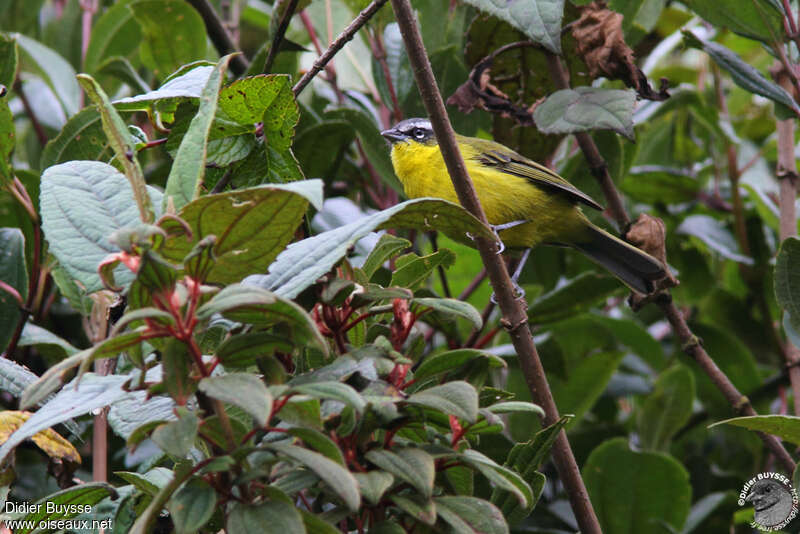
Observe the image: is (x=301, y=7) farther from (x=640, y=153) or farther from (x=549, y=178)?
(x=640, y=153)

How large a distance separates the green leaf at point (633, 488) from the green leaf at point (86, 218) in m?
1.87

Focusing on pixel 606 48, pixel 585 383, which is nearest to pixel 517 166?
pixel 585 383

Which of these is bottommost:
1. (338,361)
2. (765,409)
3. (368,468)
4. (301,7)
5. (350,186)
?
(765,409)

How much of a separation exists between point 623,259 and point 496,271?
1.34 m

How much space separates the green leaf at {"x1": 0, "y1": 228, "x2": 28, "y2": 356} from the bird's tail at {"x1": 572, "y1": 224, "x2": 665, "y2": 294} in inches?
71.0

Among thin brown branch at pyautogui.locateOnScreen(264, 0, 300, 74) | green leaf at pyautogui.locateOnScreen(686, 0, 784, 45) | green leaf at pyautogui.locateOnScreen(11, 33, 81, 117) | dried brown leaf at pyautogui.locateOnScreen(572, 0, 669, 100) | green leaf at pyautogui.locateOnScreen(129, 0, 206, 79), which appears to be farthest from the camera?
green leaf at pyautogui.locateOnScreen(11, 33, 81, 117)

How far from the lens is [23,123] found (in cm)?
441

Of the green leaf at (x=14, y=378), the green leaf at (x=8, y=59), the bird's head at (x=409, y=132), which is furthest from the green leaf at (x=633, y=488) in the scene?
the green leaf at (x=8, y=59)

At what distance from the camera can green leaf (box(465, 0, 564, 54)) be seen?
2.49 m

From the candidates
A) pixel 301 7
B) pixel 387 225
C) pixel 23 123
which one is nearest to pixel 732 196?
pixel 301 7

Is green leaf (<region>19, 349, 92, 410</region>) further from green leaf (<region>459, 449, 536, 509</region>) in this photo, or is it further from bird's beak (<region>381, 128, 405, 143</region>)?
bird's beak (<region>381, 128, 405, 143</region>)

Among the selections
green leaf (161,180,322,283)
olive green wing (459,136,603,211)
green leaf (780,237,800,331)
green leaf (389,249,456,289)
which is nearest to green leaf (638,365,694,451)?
olive green wing (459,136,603,211)

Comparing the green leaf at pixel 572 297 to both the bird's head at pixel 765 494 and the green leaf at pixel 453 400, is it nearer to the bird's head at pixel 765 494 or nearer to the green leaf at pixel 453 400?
the bird's head at pixel 765 494

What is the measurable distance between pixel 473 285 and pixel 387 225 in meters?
1.74
